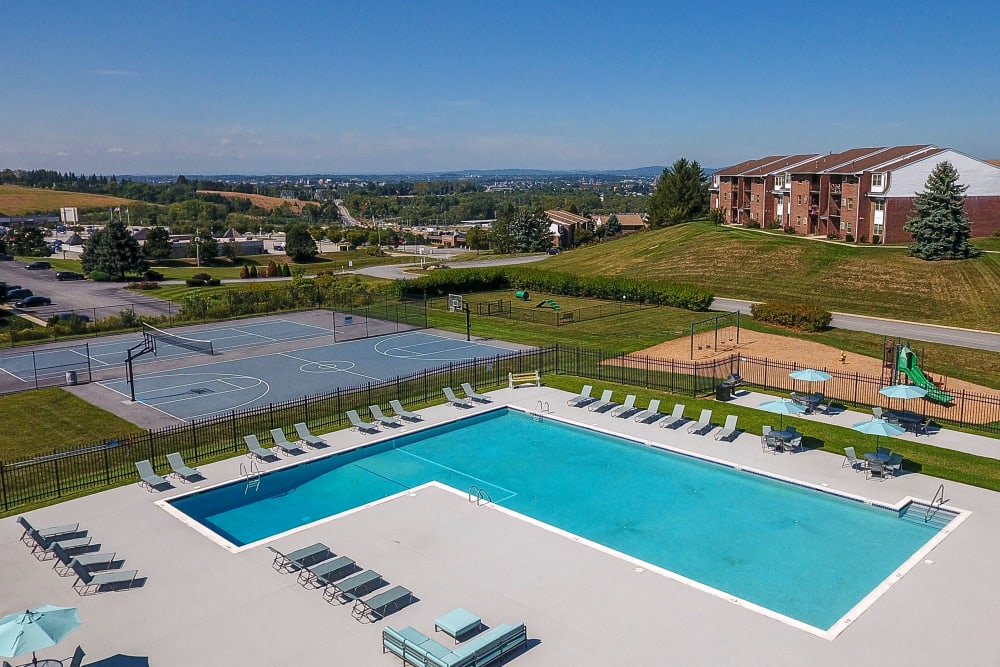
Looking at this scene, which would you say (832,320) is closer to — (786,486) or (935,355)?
(935,355)

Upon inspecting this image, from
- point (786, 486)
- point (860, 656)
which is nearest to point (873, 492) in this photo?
point (786, 486)

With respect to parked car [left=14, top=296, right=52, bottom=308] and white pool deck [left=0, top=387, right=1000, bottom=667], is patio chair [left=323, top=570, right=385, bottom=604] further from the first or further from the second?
parked car [left=14, top=296, right=52, bottom=308]

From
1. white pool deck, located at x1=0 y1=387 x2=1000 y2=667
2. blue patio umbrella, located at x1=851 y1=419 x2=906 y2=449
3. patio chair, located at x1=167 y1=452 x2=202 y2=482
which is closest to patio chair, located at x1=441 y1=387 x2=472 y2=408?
white pool deck, located at x1=0 y1=387 x2=1000 y2=667

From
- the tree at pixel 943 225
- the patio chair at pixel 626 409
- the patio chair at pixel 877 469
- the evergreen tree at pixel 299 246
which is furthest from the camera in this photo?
the evergreen tree at pixel 299 246

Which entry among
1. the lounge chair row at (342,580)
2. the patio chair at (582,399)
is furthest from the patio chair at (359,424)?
the lounge chair row at (342,580)

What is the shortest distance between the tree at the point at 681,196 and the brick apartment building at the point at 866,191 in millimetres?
17194

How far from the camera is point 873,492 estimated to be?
2103cm

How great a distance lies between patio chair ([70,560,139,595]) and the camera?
15.7 metres

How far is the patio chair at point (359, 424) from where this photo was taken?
88.1ft

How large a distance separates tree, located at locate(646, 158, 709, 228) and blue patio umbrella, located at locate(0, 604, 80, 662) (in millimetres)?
88358

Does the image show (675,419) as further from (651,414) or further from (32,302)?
(32,302)

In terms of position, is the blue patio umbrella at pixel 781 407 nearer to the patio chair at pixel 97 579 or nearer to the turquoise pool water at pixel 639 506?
the turquoise pool water at pixel 639 506

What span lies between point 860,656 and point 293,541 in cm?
1224

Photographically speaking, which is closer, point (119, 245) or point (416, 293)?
point (416, 293)
